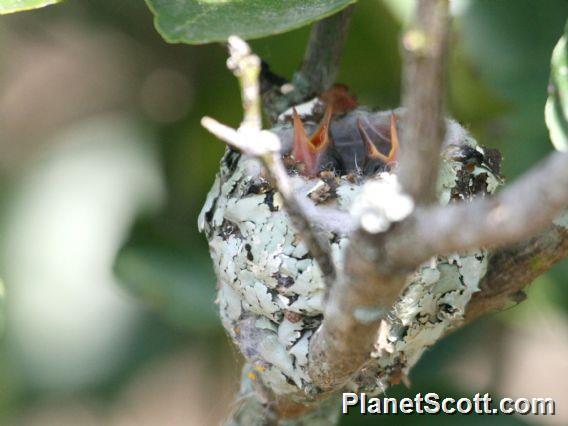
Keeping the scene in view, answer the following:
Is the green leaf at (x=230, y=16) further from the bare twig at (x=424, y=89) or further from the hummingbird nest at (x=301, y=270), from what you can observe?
the bare twig at (x=424, y=89)

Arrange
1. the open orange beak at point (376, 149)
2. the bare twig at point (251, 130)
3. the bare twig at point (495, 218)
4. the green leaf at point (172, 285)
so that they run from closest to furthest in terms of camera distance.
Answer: the bare twig at point (495, 218) < the bare twig at point (251, 130) < the open orange beak at point (376, 149) < the green leaf at point (172, 285)

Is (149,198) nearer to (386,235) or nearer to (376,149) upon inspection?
(376,149)

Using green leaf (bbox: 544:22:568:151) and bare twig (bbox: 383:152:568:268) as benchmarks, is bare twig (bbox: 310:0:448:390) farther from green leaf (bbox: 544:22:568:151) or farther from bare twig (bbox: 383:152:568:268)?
green leaf (bbox: 544:22:568:151)

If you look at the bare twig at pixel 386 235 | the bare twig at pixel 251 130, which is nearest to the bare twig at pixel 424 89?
the bare twig at pixel 386 235

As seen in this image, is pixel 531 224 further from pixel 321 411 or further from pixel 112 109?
pixel 112 109

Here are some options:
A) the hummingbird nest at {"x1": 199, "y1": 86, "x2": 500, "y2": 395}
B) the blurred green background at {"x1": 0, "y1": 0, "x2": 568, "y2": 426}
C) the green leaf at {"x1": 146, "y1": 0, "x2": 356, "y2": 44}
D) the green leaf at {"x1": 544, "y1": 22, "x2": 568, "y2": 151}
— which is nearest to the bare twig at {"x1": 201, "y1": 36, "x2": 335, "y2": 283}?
the green leaf at {"x1": 146, "y1": 0, "x2": 356, "y2": 44}

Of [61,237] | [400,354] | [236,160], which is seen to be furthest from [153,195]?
[400,354]
